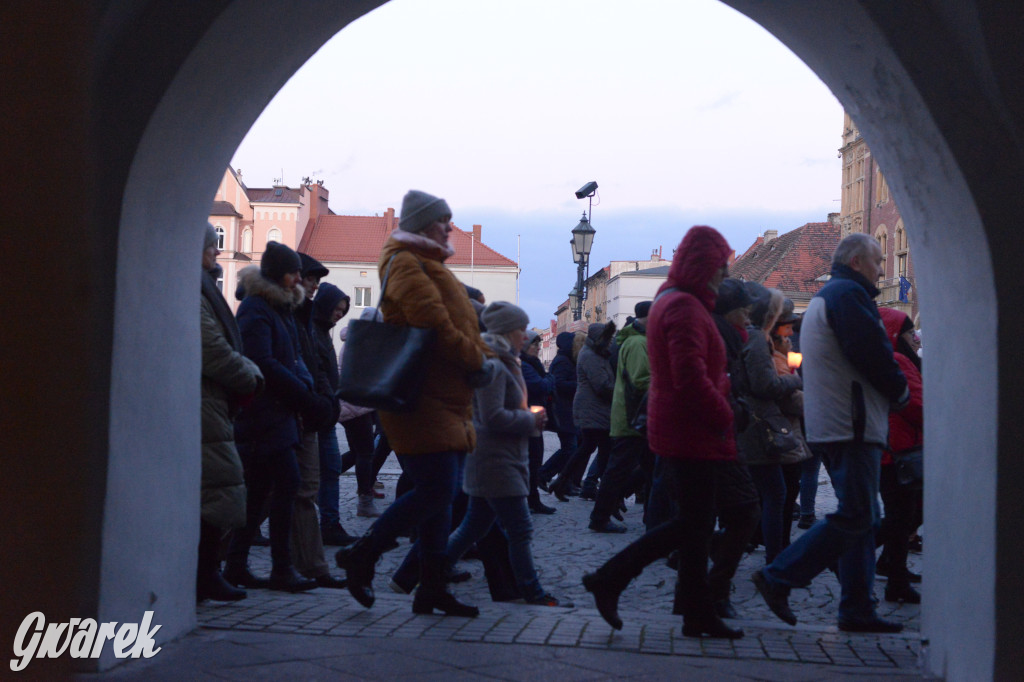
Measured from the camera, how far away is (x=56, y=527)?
4320 mm

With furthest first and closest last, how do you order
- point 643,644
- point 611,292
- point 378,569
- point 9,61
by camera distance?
point 611,292 → point 378,569 → point 643,644 → point 9,61

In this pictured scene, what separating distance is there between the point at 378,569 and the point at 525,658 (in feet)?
9.26

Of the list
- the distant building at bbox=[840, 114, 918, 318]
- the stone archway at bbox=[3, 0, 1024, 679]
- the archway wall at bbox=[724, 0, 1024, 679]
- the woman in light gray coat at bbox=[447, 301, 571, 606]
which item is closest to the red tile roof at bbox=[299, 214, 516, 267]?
the distant building at bbox=[840, 114, 918, 318]

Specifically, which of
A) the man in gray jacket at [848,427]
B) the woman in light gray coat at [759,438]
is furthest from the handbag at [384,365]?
the woman in light gray coat at [759,438]

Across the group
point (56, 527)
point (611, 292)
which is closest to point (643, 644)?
point (56, 527)

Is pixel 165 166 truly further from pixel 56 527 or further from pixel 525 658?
pixel 525 658

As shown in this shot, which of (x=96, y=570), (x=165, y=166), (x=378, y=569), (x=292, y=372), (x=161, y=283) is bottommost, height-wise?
(x=378, y=569)

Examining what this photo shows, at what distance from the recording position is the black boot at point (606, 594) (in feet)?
17.7

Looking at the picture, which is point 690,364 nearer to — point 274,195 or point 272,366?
point 272,366

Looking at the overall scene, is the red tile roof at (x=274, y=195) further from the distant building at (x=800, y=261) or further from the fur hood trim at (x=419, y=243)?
the fur hood trim at (x=419, y=243)

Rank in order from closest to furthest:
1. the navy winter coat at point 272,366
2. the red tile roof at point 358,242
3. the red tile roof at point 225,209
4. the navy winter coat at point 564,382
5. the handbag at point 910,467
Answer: the navy winter coat at point 272,366 → the handbag at point 910,467 → the navy winter coat at point 564,382 → the red tile roof at point 225,209 → the red tile roof at point 358,242

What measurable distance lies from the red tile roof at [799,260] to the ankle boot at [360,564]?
6014 centimetres

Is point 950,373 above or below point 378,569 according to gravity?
above

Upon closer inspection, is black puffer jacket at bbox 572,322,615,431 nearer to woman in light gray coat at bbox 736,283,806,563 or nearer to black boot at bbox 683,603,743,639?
woman in light gray coat at bbox 736,283,806,563
